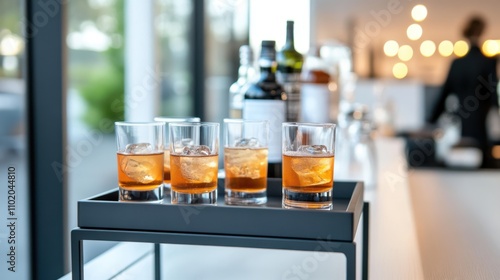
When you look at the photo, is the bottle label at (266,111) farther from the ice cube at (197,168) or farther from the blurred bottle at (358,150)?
the blurred bottle at (358,150)

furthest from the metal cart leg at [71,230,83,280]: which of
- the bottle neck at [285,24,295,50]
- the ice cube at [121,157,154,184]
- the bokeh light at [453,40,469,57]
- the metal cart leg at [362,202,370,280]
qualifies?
the bokeh light at [453,40,469,57]

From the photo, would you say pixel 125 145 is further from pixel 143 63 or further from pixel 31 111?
pixel 143 63

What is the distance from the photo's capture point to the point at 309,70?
1848 millimetres

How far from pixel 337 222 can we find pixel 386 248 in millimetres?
526

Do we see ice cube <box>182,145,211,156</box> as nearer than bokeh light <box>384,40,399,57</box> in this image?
Yes

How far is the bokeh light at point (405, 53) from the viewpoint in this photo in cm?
958

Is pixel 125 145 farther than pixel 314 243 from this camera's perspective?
Yes

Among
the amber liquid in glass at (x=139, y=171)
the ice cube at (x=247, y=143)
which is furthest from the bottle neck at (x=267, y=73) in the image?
the amber liquid in glass at (x=139, y=171)

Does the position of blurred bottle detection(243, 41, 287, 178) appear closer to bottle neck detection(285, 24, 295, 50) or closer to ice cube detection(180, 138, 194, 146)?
bottle neck detection(285, 24, 295, 50)

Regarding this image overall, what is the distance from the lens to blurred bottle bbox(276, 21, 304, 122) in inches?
59.9

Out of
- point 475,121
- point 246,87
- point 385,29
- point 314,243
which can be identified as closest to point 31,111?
point 246,87

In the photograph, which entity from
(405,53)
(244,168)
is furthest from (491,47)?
(244,168)

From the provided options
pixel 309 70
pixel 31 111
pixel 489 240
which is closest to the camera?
pixel 489 240

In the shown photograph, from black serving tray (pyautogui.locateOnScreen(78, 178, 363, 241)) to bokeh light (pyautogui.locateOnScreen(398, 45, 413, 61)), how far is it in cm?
913
